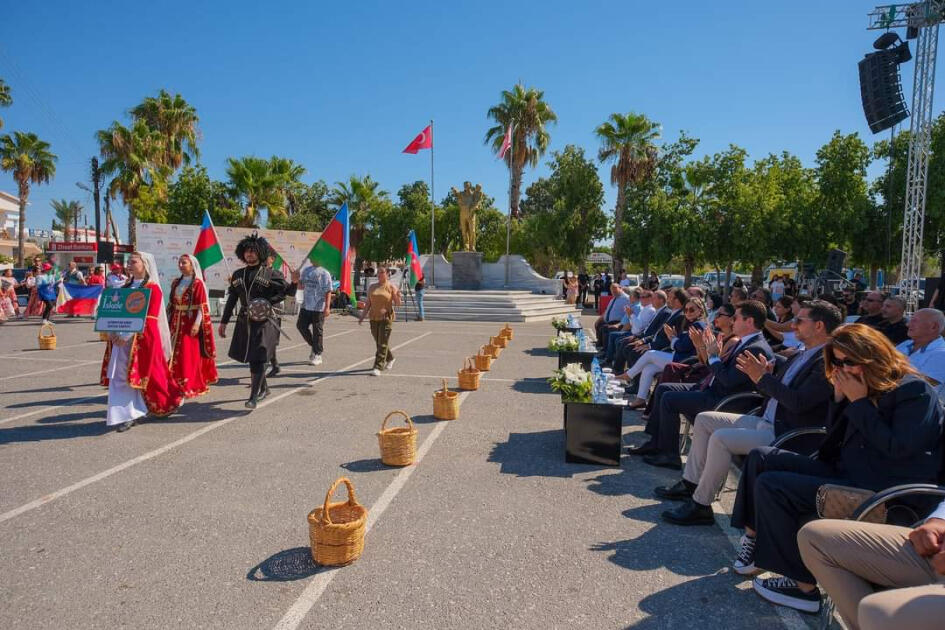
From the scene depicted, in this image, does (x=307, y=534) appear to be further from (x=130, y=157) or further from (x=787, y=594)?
(x=130, y=157)

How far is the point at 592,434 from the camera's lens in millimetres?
4969


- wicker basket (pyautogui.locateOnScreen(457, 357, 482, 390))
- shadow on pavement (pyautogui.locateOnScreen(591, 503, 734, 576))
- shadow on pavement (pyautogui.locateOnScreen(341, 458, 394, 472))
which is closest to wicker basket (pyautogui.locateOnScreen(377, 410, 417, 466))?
shadow on pavement (pyautogui.locateOnScreen(341, 458, 394, 472))

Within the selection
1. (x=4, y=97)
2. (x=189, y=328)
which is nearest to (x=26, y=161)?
(x=4, y=97)

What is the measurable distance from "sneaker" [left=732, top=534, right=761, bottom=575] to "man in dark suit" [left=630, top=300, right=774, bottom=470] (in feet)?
5.42

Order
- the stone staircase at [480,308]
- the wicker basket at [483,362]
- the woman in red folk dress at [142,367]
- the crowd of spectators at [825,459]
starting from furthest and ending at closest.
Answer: the stone staircase at [480,308] < the wicker basket at [483,362] < the woman in red folk dress at [142,367] < the crowd of spectators at [825,459]

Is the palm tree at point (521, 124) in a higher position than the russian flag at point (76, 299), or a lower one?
higher

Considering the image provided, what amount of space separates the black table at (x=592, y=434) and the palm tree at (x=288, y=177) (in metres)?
29.2

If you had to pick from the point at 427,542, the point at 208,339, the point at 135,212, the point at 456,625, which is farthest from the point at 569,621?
the point at 135,212

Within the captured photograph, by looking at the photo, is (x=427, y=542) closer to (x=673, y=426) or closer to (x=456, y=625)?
(x=456, y=625)

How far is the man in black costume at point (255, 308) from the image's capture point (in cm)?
673

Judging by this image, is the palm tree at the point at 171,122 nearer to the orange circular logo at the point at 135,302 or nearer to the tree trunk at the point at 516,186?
the tree trunk at the point at 516,186

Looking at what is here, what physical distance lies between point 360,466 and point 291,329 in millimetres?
12530

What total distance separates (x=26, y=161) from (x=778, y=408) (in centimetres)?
4669

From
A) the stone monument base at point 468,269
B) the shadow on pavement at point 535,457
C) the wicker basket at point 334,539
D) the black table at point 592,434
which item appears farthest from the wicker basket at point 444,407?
the stone monument base at point 468,269
